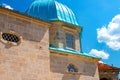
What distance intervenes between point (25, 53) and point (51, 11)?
734 centimetres

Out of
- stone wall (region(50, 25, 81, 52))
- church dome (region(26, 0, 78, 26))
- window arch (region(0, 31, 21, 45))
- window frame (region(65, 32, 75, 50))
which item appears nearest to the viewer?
window arch (region(0, 31, 21, 45))

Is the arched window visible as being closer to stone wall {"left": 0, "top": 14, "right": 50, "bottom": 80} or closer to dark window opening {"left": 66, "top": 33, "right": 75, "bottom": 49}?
dark window opening {"left": 66, "top": 33, "right": 75, "bottom": 49}

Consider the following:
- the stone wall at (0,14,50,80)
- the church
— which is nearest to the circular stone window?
the church

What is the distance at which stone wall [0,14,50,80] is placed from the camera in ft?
51.3

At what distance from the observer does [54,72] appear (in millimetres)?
18625

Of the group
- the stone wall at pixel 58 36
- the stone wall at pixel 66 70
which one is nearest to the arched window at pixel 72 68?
the stone wall at pixel 66 70

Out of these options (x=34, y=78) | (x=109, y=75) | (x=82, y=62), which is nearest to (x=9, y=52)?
(x=34, y=78)

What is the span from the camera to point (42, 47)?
17703 mm

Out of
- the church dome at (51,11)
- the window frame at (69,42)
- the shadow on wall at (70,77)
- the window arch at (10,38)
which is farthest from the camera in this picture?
the church dome at (51,11)

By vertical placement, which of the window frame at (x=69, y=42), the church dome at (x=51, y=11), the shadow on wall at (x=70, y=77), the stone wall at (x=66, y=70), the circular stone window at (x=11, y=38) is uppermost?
the church dome at (x=51, y=11)

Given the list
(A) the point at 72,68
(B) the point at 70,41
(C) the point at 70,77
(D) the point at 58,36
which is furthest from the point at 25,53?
(B) the point at 70,41

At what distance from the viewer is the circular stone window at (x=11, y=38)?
15.9 meters

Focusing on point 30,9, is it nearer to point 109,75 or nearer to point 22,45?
point 22,45

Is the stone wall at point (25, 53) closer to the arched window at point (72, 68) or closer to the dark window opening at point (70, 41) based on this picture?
the arched window at point (72, 68)
